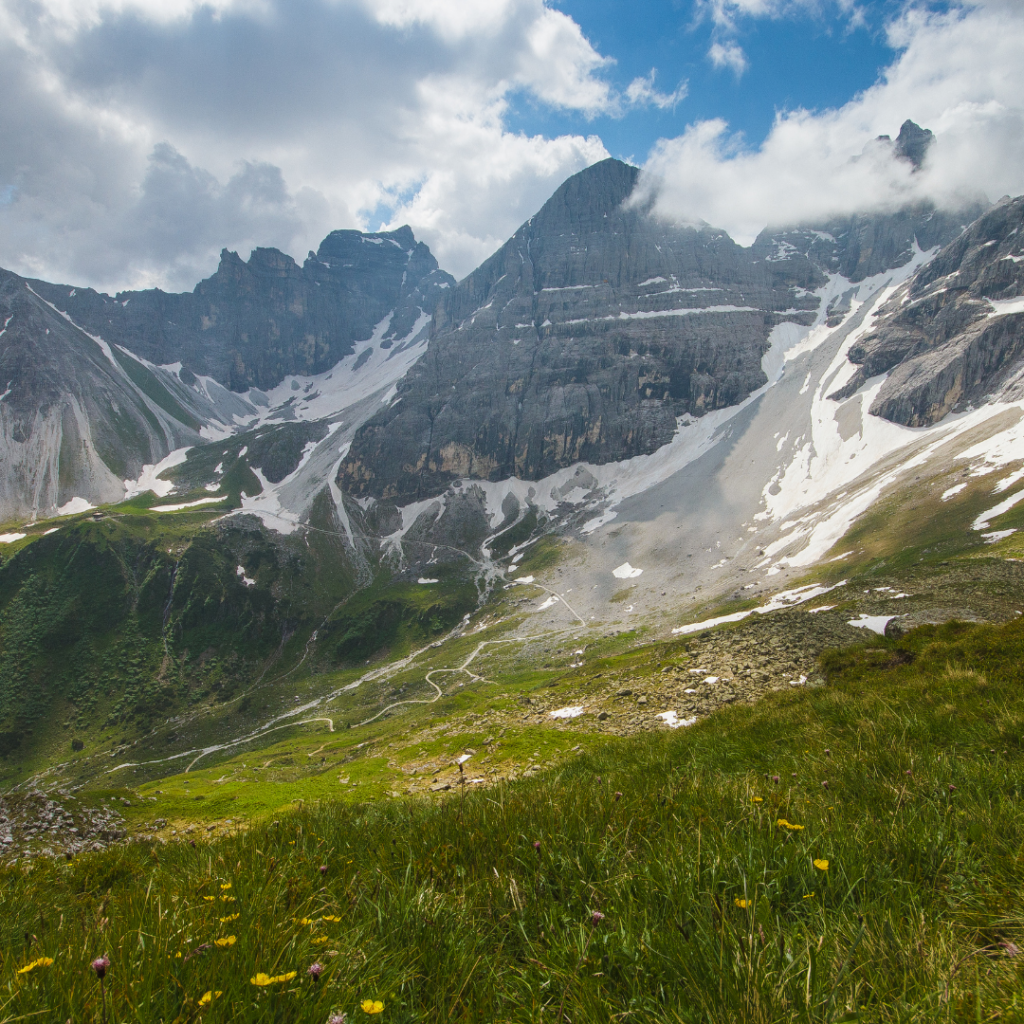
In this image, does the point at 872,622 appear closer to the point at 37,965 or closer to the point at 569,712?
the point at 569,712

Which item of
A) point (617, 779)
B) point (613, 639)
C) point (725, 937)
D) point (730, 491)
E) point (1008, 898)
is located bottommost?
point (613, 639)

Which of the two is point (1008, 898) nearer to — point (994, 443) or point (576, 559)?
point (994, 443)

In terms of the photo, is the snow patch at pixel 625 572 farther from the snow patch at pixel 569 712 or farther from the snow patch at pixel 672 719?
the snow patch at pixel 672 719

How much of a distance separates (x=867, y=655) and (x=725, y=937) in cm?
2381

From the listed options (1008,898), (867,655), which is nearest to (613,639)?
(867,655)

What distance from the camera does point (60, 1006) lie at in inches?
75.4

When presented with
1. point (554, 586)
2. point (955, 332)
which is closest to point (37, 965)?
point (554, 586)

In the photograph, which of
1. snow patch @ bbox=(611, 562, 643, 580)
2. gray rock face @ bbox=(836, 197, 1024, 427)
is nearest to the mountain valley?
gray rock face @ bbox=(836, 197, 1024, 427)

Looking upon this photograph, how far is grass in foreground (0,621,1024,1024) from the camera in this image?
1945 mm

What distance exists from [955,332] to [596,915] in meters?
200

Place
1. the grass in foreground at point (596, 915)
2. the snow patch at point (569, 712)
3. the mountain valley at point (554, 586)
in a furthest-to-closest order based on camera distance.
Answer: the mountain valley at point (554, 586)
the snow patch at point (569, 712)
the grass in foreground at point (596, 915)

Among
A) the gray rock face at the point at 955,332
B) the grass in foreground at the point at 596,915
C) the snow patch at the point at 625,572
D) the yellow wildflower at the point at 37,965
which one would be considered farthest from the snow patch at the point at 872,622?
the gray rock face at the point at 955,332

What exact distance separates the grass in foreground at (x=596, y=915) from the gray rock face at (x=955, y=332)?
168 meters

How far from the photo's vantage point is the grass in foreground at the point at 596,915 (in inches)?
76.6
